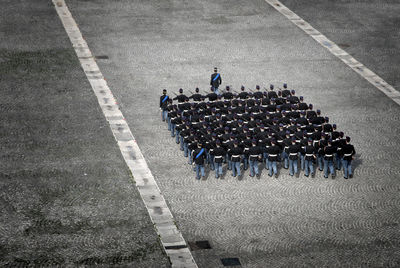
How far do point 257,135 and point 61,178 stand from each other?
851 centimetres

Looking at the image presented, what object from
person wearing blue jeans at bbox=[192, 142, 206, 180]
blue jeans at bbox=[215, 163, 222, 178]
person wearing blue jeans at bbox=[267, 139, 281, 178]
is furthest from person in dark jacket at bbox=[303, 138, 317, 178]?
person wearing blue jeans at bbox=[192, 142, 206, 180]

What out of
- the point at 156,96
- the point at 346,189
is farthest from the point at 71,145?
the point at 346,189

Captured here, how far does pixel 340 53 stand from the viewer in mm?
42344

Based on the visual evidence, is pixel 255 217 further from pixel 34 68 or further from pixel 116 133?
pixel 34 68

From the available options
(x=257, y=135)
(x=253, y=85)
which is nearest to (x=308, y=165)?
(x=257, y=135)

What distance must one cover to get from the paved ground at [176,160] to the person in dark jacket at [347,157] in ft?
1.65

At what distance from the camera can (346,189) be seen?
27812 millimetres

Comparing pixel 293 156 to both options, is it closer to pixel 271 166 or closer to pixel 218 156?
pixel 271 166

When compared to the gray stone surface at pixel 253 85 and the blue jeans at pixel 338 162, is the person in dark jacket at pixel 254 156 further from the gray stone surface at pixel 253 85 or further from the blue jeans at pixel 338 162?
the blue jeans at pixel 338 162

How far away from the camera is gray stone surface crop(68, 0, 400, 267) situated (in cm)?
2423

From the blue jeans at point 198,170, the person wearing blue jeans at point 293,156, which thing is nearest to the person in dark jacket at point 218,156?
the blue jeans at point 198,170

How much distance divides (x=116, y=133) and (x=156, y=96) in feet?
16.5

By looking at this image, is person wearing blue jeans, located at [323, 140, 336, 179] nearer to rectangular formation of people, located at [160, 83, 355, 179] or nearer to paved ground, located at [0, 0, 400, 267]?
rectangular formation of people, located at [160, 83, 355, 179]

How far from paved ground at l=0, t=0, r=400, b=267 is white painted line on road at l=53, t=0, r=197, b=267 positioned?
0.37m
